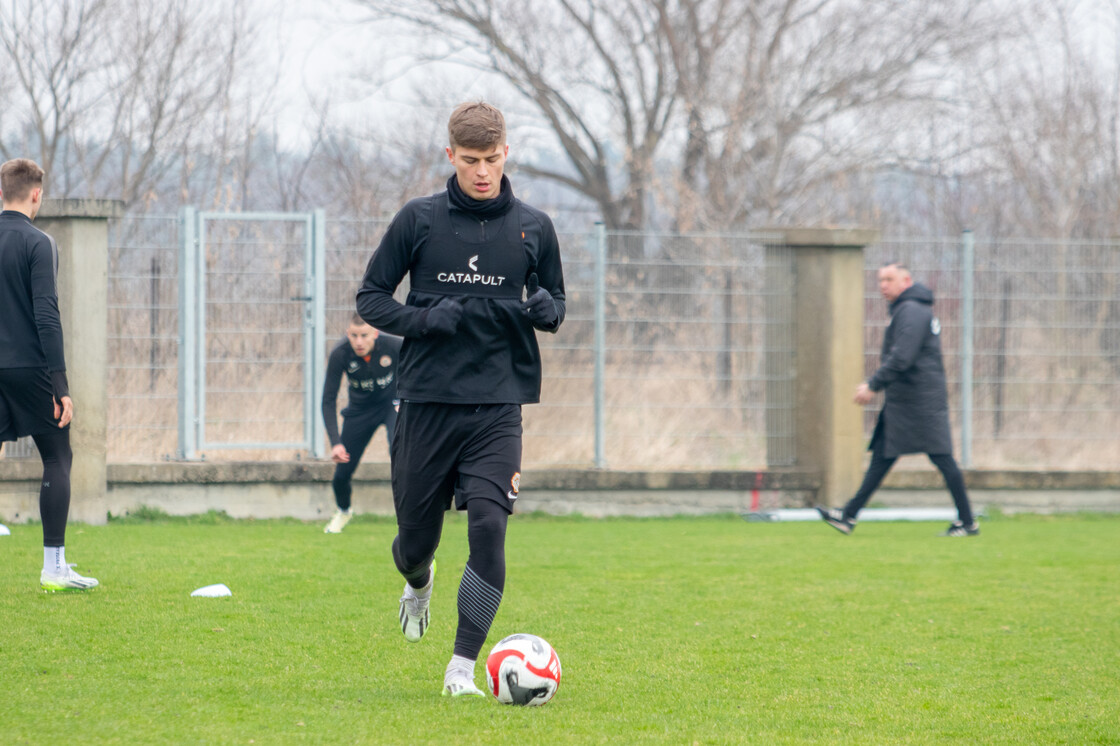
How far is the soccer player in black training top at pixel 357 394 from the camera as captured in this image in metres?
9.20

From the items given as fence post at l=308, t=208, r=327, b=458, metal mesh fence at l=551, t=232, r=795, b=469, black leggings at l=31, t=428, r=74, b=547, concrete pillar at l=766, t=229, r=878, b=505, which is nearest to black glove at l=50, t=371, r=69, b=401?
black leggings at l=31, t=428, r=74, b=547

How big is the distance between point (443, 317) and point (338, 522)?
18.5 feet

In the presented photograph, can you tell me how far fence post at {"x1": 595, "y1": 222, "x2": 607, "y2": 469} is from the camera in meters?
10.8

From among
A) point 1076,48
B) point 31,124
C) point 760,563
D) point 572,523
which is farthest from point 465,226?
point 1076,48

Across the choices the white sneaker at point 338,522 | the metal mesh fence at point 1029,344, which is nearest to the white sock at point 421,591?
the white sneaker at point 338,522

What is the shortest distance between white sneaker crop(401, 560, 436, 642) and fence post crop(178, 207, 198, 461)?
19.4 feet

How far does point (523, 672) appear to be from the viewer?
415 centimetres

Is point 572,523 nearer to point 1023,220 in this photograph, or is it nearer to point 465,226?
point 465,226

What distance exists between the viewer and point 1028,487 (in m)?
11.8

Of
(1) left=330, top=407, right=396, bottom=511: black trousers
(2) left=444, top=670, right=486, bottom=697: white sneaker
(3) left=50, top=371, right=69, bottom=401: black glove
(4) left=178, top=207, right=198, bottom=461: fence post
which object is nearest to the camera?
(2) left=444, top=670, right=486, bottom=697: white sneaker

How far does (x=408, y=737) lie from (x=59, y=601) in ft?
9.71

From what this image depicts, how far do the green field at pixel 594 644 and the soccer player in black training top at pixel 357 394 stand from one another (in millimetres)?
556

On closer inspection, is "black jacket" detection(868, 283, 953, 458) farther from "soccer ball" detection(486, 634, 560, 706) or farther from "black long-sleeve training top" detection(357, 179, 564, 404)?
"soccer ball" detection(486, 634, 560, 706)

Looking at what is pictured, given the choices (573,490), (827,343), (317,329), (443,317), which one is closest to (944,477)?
(827,343)
